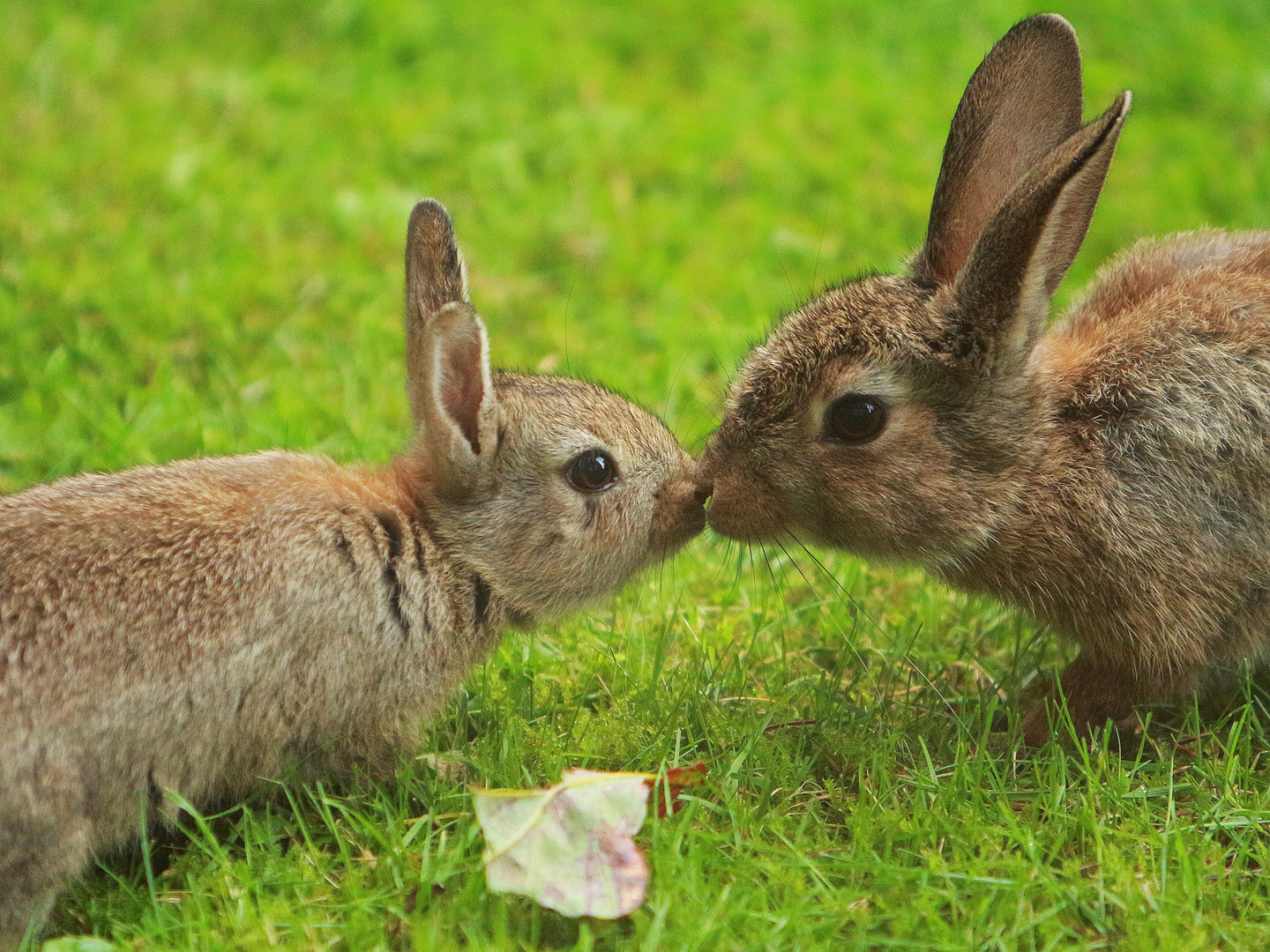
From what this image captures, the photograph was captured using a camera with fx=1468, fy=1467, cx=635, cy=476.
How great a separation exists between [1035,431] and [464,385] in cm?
176

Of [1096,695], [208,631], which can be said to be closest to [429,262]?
[208,631]

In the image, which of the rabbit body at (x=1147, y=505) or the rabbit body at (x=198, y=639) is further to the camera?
the rabbit body at (x=1147, y=505)

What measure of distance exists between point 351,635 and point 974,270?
2.07 metres

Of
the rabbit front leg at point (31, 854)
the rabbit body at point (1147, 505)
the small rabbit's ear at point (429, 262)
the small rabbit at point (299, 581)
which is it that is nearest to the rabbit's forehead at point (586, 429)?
the small rabbit at point (299, 581)

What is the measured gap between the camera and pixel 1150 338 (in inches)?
178

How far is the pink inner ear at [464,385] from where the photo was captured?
448 centimetres

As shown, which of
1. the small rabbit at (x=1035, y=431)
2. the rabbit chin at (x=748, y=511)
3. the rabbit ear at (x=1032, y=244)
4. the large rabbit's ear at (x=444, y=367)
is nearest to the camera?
the rabbit ear at (x=1032, y=244)

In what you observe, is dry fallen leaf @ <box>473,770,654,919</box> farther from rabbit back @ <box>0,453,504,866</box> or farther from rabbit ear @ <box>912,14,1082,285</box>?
rabbit ear @ <box>912,14,1082,285</box>

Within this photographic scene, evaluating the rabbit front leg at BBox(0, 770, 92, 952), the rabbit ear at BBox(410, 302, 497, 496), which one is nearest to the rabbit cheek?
the rabbit ear at BBox(410, 302, 497, 496)

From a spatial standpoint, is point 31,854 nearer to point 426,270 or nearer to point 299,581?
point 299,581

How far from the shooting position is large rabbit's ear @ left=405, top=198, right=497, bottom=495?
4449 millimetres

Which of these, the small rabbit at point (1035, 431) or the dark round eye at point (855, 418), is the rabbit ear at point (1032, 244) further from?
the dark round eye at point (855, 418)

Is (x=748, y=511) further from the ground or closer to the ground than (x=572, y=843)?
further from the ground

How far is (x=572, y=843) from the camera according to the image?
3.70 m
